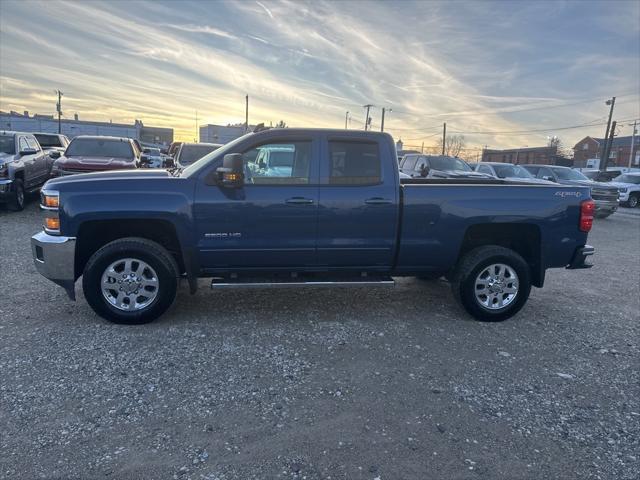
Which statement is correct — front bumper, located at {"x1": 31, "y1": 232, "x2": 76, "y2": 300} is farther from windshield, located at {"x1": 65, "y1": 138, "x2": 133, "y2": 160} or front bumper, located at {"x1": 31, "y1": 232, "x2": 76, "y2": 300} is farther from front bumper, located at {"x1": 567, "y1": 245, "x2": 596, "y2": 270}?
windshield, located at {"x1": 65, "y1": 138, "x2": 133, "y2": 160}

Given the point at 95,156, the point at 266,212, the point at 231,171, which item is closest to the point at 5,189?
the point at 95,156

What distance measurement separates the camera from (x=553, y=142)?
282 feet

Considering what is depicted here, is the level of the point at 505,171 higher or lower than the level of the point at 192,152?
higher

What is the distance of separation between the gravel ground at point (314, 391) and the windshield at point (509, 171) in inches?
471

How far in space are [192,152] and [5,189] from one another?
426 cm

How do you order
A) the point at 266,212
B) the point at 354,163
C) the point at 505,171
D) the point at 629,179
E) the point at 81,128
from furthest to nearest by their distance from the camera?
the point at 81,128
the point at 629,179
the point at 505,171
the point at 354,163
the point at 266,212

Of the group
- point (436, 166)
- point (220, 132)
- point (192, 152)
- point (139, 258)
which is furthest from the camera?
point (220, 132)

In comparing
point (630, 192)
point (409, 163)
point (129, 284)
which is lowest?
point (129, 284)

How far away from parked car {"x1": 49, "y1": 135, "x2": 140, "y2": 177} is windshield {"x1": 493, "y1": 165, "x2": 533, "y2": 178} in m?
12.7

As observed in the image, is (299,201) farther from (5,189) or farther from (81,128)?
(81,128)

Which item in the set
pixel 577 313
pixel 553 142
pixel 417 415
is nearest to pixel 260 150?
pixel 417 415

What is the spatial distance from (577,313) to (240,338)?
4.04m

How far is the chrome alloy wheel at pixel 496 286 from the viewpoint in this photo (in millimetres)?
4812

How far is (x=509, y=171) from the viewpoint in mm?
16641
